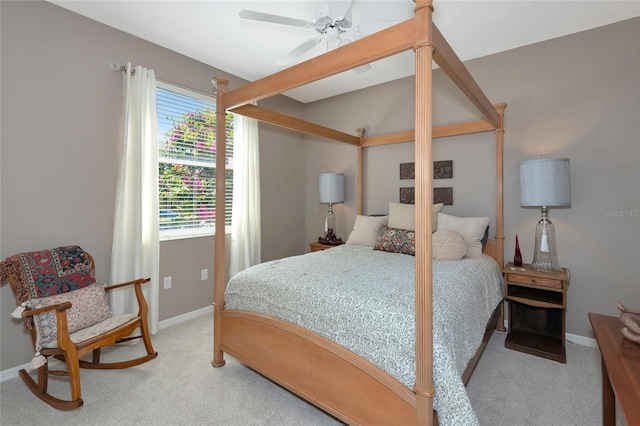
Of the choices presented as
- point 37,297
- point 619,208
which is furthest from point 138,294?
point 619,208

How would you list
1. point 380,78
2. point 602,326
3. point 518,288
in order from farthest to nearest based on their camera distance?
point 380,78, point 518,288, point 602,326

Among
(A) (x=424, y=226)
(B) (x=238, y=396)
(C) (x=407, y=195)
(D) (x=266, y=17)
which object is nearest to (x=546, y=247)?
(C) (x=407, y=195)

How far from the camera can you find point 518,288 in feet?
8.95

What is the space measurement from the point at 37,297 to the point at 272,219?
2441 mm

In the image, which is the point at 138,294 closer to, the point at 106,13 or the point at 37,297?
the point at 37,297

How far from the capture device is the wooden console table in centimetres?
105

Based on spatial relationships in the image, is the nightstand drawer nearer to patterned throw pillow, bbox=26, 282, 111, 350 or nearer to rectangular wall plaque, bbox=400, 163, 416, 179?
rectangular wall plaque, bbox=400, 163, 416, 179

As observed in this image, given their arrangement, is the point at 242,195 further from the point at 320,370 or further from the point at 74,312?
the point at 320,370

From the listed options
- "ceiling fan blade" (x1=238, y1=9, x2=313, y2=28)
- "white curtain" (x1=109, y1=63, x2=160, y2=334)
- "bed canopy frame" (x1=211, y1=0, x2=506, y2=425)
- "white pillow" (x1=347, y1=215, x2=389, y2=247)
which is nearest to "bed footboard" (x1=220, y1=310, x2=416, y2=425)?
"bed canopy frame" (x1=211, y1=0, x2=506, y2=425)

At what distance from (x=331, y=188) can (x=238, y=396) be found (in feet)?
8.42

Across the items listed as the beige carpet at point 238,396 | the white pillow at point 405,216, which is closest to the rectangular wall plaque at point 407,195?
the white pillow at point 405,216

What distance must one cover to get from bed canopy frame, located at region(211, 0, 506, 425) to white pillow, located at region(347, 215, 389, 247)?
1443 millimetres

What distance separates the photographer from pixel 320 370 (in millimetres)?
1638

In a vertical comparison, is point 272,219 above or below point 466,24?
below
